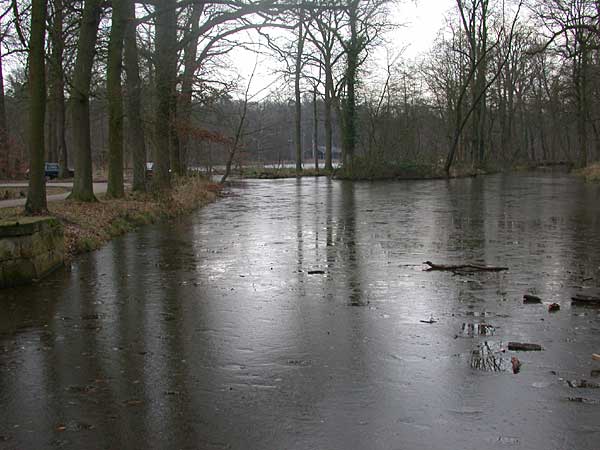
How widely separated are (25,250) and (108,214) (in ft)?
22.4

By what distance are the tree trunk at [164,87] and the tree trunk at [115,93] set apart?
6.71 ft

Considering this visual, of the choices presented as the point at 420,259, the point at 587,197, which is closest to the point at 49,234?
the point at 420,259

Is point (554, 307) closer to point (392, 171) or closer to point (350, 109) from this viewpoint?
point (392, 171)

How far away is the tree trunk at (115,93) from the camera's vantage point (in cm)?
1853

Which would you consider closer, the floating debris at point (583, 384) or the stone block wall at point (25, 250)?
the floating debris at point (583, 384)

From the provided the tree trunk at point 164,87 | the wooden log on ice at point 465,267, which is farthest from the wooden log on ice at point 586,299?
the tree trunk at point 164,87

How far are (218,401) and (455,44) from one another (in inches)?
2017

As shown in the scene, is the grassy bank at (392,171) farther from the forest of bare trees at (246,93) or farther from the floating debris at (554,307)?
the floating debris at (554,307)

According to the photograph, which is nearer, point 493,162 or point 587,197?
point 587,197

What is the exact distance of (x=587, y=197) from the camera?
2350 centimetres

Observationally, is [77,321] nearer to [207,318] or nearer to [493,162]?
[207,318]

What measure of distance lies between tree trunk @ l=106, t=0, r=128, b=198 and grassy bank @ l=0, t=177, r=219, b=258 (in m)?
0.79

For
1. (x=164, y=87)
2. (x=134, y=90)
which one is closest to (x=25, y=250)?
(x=134, y=90)

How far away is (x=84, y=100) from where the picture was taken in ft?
60.0
